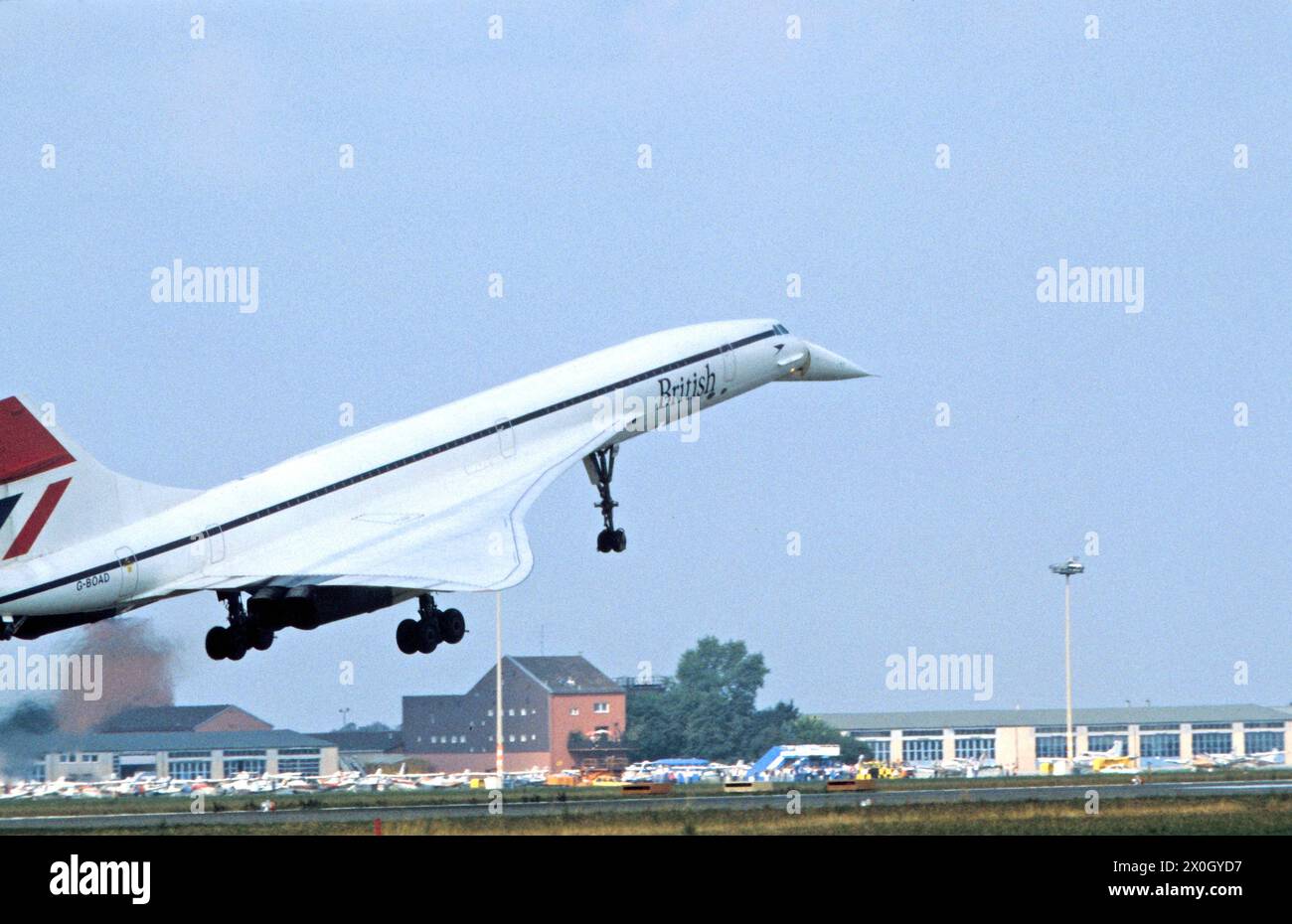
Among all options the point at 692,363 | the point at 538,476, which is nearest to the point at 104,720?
the point at 538,476

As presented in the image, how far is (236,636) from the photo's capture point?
2508 centimetres

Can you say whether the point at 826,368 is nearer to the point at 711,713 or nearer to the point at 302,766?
the point at 711,713

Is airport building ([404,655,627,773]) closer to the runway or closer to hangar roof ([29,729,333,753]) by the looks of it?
hangar roof ([29,729,333,753])

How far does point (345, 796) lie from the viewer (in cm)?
3378

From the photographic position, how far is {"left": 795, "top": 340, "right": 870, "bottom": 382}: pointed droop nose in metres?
34.9

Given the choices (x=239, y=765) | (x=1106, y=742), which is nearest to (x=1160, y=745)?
(x=1106, y=742)

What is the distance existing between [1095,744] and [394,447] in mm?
27824

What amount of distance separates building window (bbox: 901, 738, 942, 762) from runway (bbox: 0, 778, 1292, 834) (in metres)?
11.4

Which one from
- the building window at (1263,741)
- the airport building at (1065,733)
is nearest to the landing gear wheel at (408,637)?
the airport building at (1065,733)

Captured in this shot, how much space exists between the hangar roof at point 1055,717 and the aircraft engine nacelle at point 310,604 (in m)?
22.8

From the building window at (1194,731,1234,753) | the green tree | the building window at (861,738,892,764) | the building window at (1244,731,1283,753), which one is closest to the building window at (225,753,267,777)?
the green tree

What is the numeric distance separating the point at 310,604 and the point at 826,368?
45.5 ft
